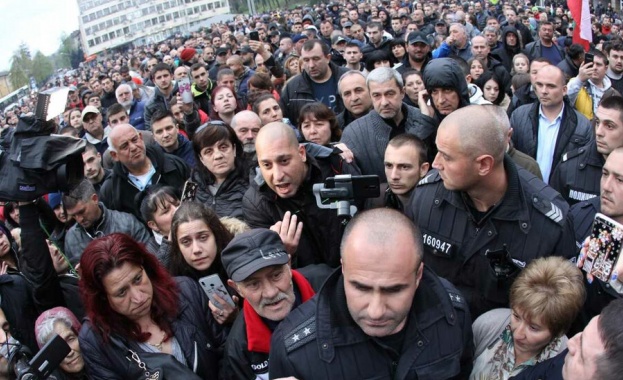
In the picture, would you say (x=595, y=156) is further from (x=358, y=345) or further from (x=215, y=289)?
(x=215, y=289)

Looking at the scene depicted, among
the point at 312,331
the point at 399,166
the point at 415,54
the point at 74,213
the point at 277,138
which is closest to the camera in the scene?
the point at 312,331

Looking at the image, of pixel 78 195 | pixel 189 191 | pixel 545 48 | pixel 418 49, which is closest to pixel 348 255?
pixel 189 191

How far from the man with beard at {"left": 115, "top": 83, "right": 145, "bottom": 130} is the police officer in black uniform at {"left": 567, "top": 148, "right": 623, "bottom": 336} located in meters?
7.02

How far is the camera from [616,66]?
643 cm

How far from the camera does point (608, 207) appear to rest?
9.77 ft

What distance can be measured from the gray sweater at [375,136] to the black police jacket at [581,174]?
1.04 metres

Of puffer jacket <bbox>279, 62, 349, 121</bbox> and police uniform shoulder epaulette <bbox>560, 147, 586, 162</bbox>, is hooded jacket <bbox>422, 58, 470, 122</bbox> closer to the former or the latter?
police uniform shoulder epaulette <bbox>560, 147, 586, 162</bbox>

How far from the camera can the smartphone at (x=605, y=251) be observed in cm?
233

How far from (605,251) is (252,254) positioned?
1.60 meters

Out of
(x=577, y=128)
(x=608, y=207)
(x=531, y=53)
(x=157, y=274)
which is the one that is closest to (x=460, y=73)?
(x=577, y=128)

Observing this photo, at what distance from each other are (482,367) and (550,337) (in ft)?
1.08

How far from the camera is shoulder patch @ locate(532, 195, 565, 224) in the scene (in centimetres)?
260

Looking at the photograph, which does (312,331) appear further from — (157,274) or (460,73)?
(460,73)

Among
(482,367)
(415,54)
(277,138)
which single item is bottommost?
(482,367)
